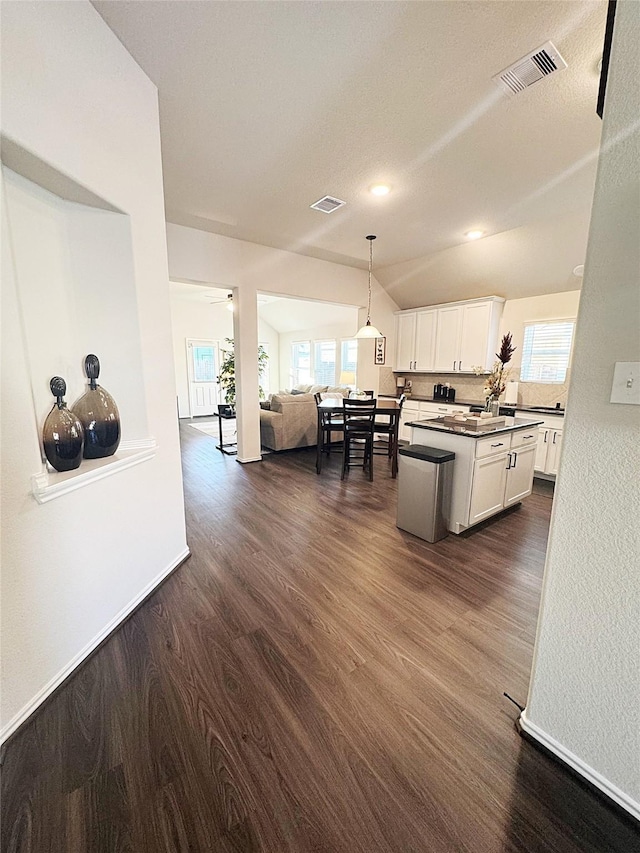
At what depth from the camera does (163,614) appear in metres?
2.02

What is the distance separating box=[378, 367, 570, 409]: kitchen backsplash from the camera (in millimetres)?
4805

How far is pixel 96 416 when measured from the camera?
Result: 1.82m

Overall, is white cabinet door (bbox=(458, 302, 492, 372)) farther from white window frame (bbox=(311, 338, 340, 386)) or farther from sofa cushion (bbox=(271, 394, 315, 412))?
white window frame (bbox=(311, 338, 340, 386))

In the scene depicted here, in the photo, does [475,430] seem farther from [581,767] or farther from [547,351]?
[547,351]

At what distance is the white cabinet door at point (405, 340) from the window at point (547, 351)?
1.85 m

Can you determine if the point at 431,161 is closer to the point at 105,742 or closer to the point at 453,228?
the point at 453,228

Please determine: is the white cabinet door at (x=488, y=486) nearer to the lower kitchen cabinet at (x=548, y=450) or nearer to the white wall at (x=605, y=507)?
the lower kitchen cabinet at (x=548, y=450)

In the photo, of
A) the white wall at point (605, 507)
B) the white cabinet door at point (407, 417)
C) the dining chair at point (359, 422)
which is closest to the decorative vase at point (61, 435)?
the white wall at point (605, 507)

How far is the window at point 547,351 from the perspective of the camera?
465 centimetres

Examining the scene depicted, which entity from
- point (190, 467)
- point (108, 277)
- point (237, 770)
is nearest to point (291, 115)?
point (108, 277)

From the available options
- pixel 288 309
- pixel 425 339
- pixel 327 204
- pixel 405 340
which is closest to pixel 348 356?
pixel 288 309

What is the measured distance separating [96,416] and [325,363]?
25.3 ft

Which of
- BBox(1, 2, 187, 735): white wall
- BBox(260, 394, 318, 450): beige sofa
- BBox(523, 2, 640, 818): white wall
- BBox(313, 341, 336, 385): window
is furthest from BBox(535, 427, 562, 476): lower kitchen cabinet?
BBox(313, 341, 336, 385): window

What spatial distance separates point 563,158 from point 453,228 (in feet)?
4.80
